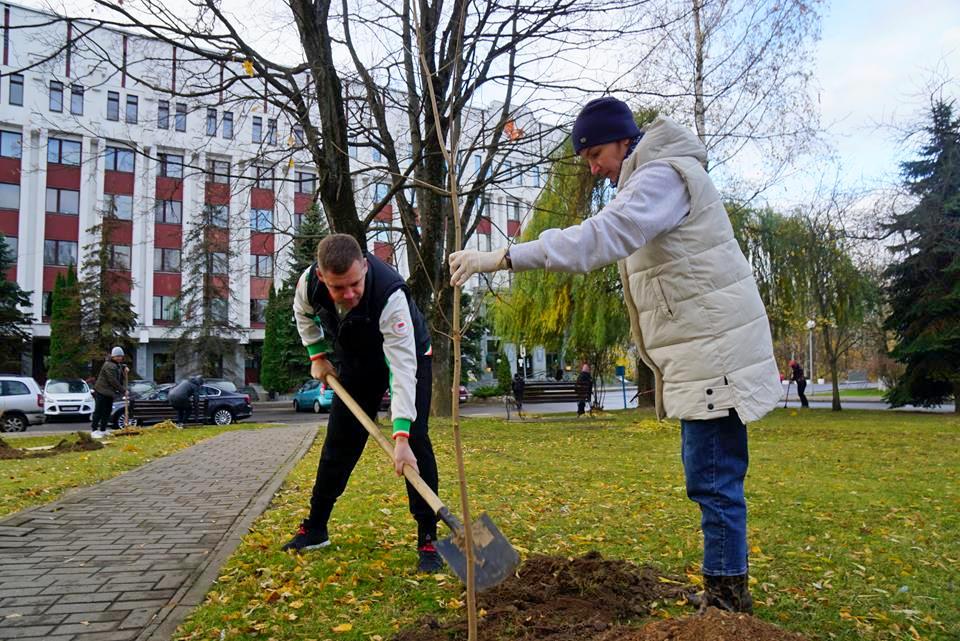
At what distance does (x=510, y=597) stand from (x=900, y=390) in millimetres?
23704

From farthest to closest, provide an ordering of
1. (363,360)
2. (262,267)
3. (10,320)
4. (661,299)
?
(262,267) → (10,320) → (363,360) → (661,299)

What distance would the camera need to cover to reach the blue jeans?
2754mm

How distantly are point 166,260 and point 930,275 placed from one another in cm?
3791

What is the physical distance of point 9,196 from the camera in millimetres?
36188

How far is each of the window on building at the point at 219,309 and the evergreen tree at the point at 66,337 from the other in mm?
6468

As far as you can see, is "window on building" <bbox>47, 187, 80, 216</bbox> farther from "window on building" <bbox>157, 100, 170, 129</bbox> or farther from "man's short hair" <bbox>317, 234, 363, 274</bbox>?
"man's short hair" <bbox>317, 234, 363, 274</bbox>

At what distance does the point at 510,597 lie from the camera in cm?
311

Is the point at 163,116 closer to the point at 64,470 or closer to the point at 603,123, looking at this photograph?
the point at 64,470

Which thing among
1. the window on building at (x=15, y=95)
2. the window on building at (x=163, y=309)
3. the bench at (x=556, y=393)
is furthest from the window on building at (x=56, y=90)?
the bench at (x=556, y=393)

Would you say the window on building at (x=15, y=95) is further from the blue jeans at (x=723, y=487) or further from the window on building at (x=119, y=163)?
the blue jeans at (x=723, y=487)

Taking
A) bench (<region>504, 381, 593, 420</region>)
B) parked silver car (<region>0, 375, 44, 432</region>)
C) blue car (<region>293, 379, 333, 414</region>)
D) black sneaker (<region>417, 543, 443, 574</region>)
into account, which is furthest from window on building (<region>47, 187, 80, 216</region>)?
black sneaker (<region>417, 543, 443, 574</region>)

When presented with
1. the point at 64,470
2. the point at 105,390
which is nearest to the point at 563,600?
the point at 64,470

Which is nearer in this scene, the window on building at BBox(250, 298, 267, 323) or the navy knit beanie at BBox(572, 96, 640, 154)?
the navy knit beanie at BBox(572, 96, 640, 154)

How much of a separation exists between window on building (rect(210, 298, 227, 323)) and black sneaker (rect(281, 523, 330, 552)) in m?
36.4
